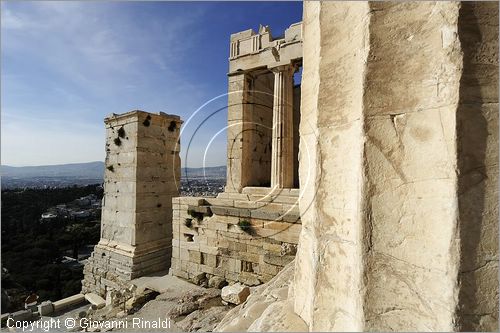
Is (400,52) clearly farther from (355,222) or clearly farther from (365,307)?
(365,307)

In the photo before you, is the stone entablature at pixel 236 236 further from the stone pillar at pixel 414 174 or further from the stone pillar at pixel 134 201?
the stone pillar at pixel 414 174

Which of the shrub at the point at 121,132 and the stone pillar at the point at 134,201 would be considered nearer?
the stone pillar at the point at 134,201

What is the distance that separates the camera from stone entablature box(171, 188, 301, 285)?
588 cm

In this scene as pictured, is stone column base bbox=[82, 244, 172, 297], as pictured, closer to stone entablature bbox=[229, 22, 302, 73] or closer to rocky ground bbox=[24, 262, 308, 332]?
rocky ground bbox=[24, 262, 308, 332]

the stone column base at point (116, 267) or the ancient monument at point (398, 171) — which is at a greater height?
the ancient monument at point (398, 171)

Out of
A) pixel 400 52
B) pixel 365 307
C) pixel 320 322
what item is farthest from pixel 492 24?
pixel 320 322

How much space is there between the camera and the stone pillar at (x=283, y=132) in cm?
737

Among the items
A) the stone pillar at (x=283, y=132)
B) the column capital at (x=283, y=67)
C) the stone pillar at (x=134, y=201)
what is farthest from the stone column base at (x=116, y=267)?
the column capital at (x=283, y=67)

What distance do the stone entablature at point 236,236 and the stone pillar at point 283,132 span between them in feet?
1.73

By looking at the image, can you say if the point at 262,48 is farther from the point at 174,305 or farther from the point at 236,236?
the point at 174,305

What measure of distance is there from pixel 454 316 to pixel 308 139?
1.30 m

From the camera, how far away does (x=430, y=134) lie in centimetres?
132

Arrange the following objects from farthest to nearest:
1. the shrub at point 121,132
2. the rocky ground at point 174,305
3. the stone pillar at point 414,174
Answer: the shrub at point 121,132 → the rocky ground at point 174,305 → the stone pillar at point 414,174

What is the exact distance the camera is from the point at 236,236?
650cm
